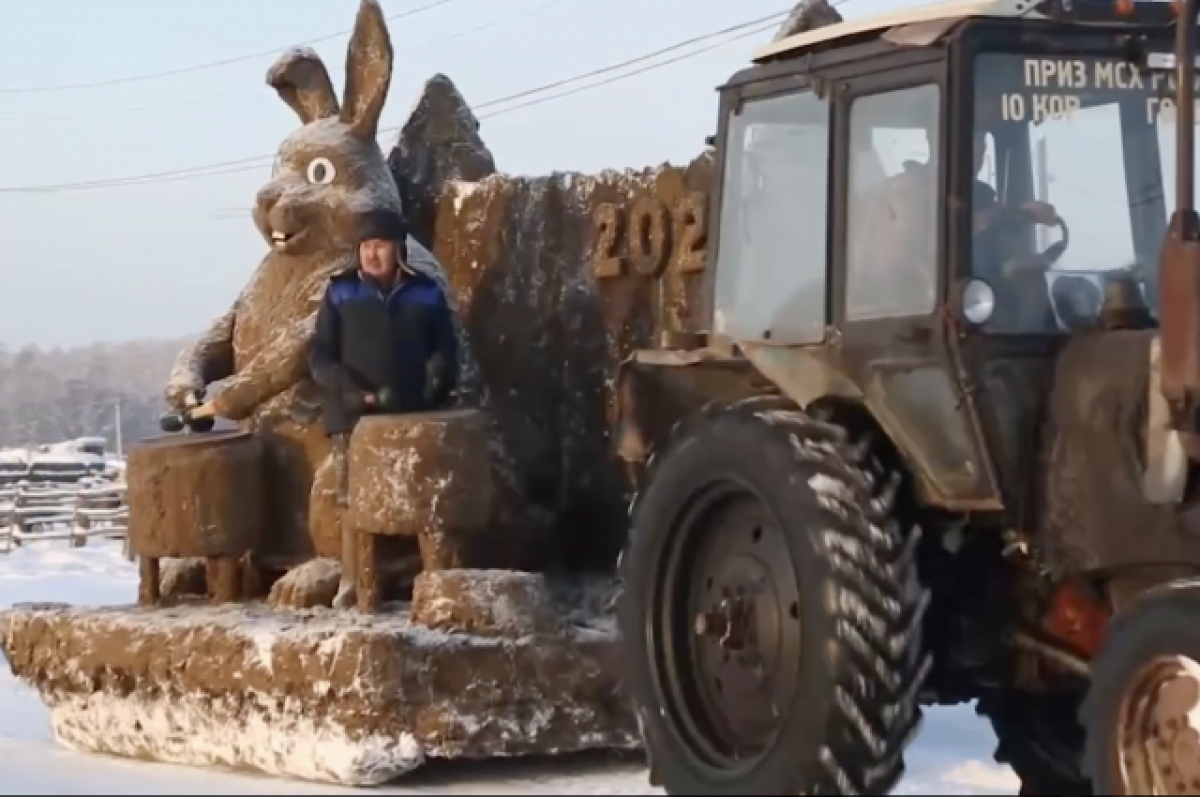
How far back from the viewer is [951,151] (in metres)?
5.58

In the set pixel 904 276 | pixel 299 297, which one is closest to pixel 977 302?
pixel 904 276

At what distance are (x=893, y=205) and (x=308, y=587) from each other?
378 cm

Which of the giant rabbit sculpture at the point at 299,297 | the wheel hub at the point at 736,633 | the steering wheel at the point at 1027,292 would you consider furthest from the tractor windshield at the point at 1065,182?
the giant rabbit sculpture at the point at 299,297

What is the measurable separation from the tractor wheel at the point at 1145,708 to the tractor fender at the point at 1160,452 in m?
0.30

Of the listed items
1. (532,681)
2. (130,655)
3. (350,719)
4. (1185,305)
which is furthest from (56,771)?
(1185,305)

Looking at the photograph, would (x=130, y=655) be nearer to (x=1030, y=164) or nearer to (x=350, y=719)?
(x=350, y=719)

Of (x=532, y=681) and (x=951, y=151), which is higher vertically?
(x=951, y=151)

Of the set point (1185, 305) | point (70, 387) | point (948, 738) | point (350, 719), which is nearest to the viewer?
point (1185, 305)

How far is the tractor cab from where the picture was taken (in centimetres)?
548

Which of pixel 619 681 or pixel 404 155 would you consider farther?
pixel 404 155

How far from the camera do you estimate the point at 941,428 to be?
552cm

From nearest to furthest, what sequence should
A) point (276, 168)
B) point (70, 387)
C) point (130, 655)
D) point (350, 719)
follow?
1. point (350, 719)
2. point (130, 655)
3. point (276, 168)
4. point (70, 387)

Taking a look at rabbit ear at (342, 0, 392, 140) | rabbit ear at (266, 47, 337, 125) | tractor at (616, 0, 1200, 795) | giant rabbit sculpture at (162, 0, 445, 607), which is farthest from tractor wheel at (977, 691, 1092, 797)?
rabbit ear at (266, 47, 337, 125)

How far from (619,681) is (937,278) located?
2.80 m
